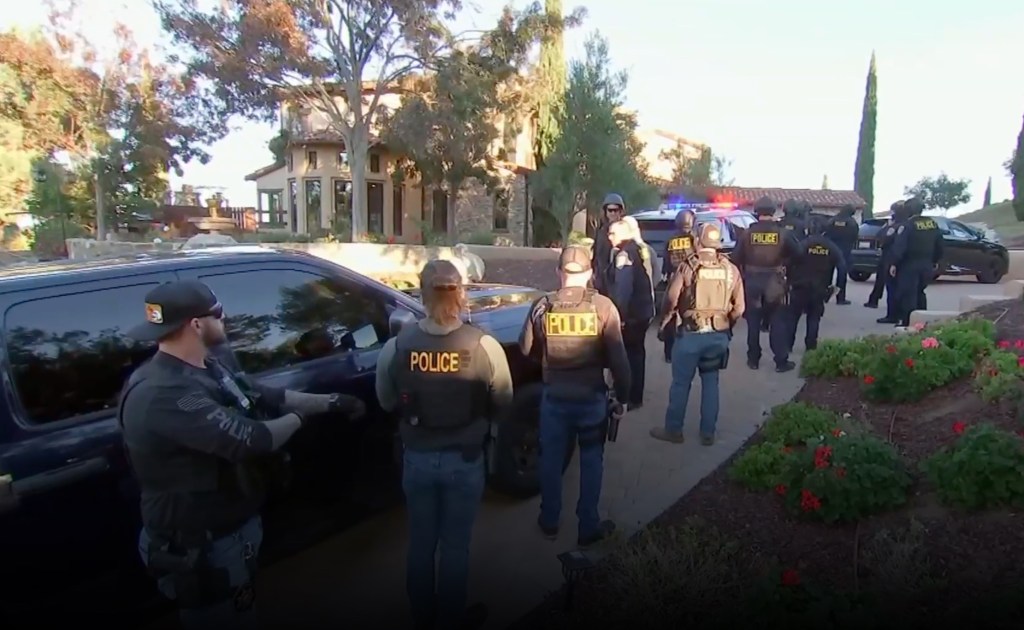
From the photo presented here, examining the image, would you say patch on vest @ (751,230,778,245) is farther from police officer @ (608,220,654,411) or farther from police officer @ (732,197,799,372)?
police officer @ (608,220,654,411)

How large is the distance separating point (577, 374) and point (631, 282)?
Result: 214 cm

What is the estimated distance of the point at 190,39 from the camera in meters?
19.7

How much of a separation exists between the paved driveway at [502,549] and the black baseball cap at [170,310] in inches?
66.5

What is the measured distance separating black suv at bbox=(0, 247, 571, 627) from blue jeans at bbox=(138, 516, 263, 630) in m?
0.32

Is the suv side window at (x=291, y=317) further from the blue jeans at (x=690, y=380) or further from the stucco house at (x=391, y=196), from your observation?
the stucco house at (x=391, y=196)

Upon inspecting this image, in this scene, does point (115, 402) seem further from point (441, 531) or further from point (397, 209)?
point (397, 209)

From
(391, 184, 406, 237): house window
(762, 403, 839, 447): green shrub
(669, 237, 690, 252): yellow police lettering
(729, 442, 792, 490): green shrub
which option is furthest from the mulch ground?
(391, 184, 406, 237): house window

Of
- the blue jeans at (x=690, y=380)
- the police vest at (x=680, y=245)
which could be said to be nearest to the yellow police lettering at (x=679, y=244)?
the police vest at (x=680, y=245)

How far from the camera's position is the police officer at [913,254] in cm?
809

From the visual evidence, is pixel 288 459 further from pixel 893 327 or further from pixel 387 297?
pixel 893 327

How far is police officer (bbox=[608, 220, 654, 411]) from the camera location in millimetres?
5402

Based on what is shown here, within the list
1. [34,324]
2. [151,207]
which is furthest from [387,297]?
[151,207]

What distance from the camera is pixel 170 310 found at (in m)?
2.05

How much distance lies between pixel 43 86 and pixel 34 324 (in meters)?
25.3
